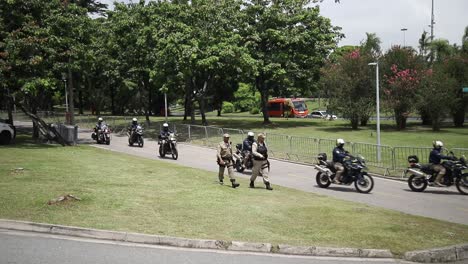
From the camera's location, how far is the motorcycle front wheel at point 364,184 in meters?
14.8

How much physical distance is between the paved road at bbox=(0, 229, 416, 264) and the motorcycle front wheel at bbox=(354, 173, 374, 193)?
23.5 ft

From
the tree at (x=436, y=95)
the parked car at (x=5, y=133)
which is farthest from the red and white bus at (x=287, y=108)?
the parked car at (x=5, y=133)

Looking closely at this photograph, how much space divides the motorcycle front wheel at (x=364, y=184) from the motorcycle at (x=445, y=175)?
1463 millimetres

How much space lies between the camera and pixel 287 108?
58594 millimetres

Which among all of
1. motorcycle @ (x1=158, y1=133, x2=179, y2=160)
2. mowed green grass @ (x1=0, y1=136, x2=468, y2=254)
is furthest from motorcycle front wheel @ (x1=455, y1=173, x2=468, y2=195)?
motorcycle @ (x1=158, y1=133, x2=179, y2=160)

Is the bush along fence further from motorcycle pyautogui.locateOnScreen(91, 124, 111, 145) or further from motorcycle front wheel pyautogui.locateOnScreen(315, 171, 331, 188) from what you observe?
motorcycle pyautogui.locateOnScreen(91, 124, 111, 145)

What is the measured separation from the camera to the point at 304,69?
38.2 metres

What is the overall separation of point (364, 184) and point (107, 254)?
9673mm

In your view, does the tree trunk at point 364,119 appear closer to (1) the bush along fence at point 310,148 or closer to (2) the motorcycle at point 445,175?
(1) the bush along fence at point 310,148

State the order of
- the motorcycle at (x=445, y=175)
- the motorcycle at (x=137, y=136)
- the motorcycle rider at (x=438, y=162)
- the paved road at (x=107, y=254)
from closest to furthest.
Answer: the paved road at (x=107, y=254) < the motorcycle at (x=445, y=175) < the motorcycle rider at (x=438, y=162) < the motorcycle at (x=137, y=136)

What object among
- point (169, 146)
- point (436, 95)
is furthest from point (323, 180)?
point (436, 95)

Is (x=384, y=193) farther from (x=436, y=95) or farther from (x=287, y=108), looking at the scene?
(x=287, y=108)

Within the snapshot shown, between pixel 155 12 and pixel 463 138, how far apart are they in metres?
22.9

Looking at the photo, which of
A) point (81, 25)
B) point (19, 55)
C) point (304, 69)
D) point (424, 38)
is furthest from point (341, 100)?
point (424, 38)
